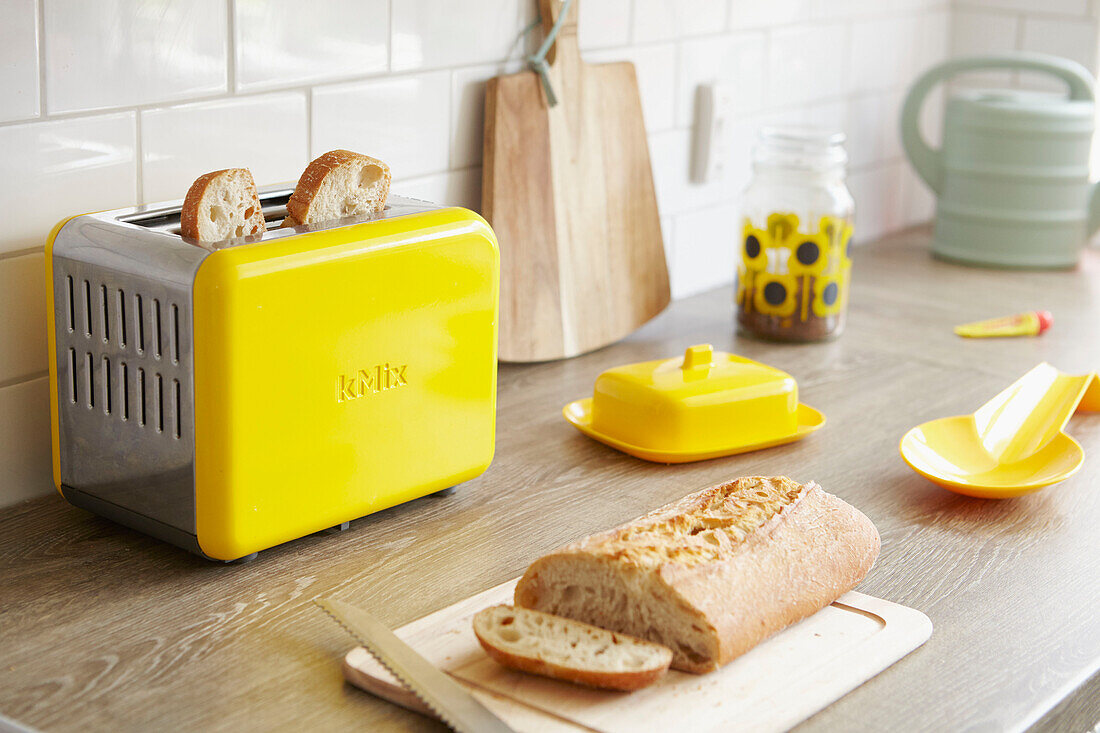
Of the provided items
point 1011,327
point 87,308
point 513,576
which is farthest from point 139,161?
point 1011,327

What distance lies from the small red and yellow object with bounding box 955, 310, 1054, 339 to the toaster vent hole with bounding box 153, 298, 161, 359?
100 cm

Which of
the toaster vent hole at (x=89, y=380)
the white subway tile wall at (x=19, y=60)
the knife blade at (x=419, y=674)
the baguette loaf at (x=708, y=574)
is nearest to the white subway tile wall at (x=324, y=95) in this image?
the white subway tile wall at (x=19, y=60)

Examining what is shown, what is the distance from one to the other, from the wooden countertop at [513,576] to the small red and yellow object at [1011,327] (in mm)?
163

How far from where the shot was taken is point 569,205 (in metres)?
1.33

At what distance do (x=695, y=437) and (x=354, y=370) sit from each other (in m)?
0.34

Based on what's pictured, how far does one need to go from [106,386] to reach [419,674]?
1.03 ft

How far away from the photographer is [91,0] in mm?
923

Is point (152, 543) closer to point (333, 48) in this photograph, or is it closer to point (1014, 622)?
point (333, 48)

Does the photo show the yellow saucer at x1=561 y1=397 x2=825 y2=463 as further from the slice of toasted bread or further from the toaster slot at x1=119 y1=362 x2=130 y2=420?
the toaster slot at x1=119 y1=362 x2=130 y2=420

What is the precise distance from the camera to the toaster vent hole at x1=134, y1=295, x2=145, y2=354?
0.82m

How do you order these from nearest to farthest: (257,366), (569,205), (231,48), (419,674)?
1. (419,674)
2. (257,366)
3. (231,48)
4. (569,205)

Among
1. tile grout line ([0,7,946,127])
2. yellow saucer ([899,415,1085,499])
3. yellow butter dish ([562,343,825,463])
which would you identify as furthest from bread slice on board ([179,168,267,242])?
yellow saucer ([899,415,1085,499])

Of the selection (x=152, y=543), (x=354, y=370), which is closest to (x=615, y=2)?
(x=354, y=370)

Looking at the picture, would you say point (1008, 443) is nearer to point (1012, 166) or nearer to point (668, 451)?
point (668, 451)
